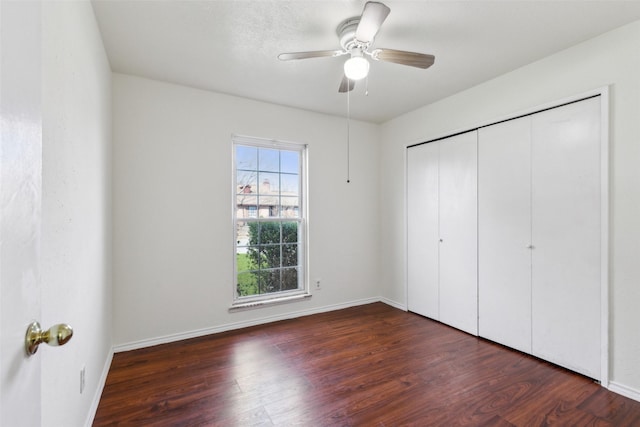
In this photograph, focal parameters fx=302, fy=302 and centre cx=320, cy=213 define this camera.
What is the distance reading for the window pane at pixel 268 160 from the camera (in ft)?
12.0

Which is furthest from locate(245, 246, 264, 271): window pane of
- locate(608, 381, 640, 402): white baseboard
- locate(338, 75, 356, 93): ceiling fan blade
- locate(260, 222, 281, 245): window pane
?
Answer: locate(608, 381, 640, 402): white baseboard

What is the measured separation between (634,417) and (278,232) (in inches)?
130

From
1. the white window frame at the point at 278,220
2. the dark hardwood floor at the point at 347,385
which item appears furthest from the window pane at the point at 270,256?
A: the dark hardwood floor at the point at 347,385

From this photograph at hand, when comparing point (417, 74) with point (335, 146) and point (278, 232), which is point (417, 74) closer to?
point (335, 146)

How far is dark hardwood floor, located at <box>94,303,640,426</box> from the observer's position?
1915mm

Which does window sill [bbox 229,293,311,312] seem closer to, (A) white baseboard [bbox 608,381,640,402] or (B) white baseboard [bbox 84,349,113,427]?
(B) white baseboard [bbox 84,349,113,427]

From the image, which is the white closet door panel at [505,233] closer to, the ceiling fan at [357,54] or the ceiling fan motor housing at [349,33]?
the ceiling fan at [357,54]

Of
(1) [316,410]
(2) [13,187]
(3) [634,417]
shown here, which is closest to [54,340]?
(2) [13,187]

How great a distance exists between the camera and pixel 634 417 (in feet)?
6.27

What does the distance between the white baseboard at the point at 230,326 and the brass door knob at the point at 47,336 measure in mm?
2633

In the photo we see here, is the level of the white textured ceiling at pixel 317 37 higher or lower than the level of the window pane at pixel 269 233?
higher

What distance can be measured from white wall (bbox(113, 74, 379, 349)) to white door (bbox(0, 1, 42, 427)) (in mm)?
2414

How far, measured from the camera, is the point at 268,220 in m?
3.68

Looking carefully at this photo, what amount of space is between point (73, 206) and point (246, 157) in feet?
7.03
